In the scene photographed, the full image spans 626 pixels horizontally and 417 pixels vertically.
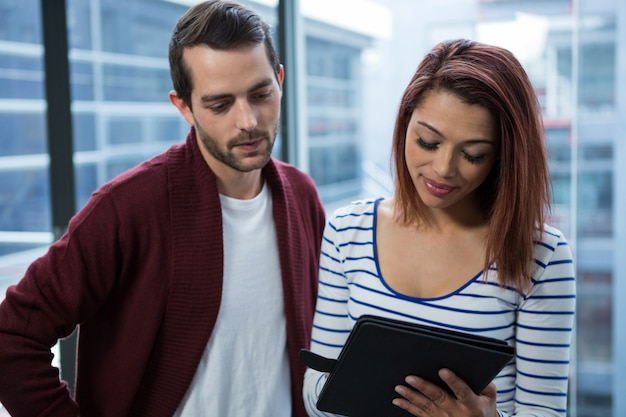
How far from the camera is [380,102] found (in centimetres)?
279

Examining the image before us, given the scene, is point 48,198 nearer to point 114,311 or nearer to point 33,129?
point 33,129

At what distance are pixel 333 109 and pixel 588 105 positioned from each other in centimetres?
114

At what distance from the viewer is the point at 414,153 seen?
1128 millimetres

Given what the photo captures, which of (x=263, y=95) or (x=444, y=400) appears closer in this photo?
(x=444, y=400)

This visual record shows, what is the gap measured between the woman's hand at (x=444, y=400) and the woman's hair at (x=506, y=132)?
0.69 ft

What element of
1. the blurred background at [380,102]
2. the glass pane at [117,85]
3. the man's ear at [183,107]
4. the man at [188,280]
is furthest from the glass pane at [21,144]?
the man at [188,280]

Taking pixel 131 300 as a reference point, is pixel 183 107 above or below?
above

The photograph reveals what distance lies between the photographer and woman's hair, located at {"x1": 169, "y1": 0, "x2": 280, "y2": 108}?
4.21 ft

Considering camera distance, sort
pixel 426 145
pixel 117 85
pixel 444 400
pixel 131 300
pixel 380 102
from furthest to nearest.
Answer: pixel 380 102, pixel 117 85, pixel 131 300, pixel 426 145, pixel 444 400

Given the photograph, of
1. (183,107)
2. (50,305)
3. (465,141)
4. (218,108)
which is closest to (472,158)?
(465,141)

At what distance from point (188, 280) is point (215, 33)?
19.3 inches

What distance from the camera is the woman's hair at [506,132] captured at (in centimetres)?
106

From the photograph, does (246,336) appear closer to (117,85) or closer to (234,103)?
(234,103)

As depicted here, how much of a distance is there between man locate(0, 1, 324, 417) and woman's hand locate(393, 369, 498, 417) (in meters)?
0.39
